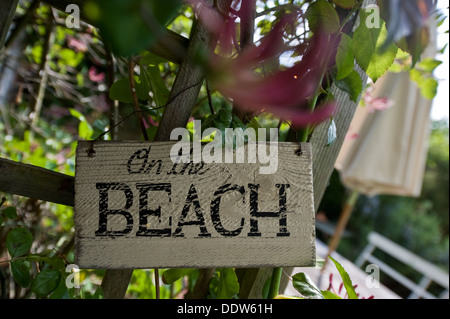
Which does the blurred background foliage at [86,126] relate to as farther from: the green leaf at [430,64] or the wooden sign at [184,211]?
the green leaf at [430,64]

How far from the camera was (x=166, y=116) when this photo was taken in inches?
25.6

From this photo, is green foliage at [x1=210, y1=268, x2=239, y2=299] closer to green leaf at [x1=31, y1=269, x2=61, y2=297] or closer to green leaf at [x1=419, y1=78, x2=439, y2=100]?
green leaf at [x1=31, y1=269, x2=61, y2=297]

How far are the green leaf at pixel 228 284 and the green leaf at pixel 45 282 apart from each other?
340 millimetres

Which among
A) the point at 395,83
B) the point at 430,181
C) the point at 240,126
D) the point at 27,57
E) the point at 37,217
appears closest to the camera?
the point at 240,126

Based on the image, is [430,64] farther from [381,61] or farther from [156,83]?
[156,83]

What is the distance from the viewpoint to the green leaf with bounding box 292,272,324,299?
25.1 inches

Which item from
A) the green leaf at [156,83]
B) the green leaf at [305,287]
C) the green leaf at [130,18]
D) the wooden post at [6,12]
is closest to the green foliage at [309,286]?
the green leaf at [305,287]

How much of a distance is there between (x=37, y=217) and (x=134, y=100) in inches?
34.0

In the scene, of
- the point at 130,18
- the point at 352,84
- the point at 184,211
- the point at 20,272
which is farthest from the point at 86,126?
the point at 130,18

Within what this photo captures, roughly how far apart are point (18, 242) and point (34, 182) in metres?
0.14

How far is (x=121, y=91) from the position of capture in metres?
0.71

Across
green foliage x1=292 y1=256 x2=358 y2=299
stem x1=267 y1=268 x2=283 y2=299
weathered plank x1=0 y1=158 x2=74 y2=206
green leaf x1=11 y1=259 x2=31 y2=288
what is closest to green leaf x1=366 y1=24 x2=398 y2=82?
green foliage x1=292 y1=256 x2=358 y2=299
